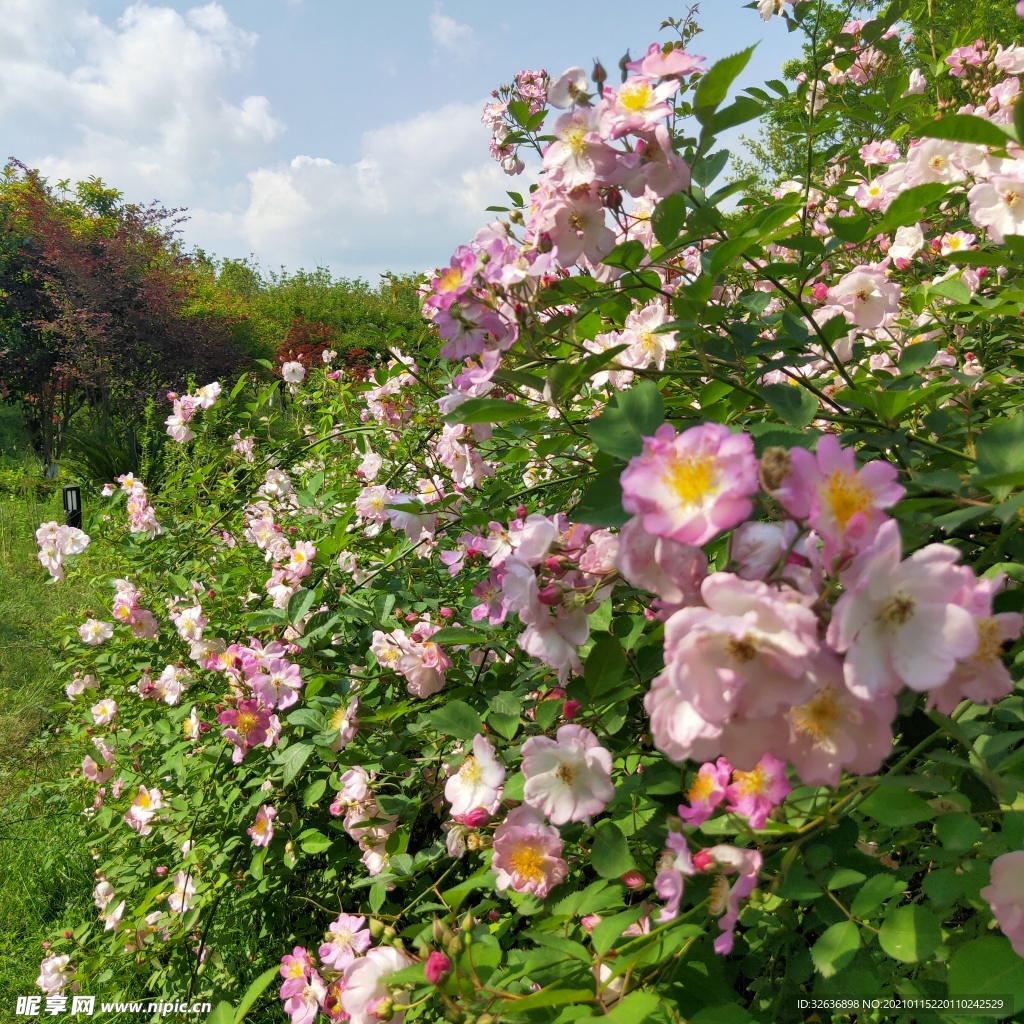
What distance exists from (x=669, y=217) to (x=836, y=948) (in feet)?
2.54

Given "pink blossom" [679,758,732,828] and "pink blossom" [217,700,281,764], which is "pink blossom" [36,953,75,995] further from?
"pink blossom" [679,758,732,828]

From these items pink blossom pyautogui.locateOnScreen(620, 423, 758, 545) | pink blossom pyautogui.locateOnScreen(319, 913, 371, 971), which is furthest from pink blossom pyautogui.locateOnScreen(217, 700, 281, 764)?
pink blossom pyautogui.locateOnScreen(620, 423, 758, 545)

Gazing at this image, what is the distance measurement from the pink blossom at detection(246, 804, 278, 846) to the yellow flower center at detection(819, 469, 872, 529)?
5.03ft

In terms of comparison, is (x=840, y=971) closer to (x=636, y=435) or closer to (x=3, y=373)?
(x=636, y=435)

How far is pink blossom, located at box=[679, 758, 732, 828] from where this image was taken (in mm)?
779

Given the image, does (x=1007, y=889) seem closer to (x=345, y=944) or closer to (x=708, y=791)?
(x=708, y=791)

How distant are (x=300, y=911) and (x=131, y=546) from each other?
1.25 metres

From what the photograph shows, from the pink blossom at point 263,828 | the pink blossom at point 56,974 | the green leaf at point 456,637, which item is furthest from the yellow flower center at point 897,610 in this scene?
the pink blossom at point 56,974

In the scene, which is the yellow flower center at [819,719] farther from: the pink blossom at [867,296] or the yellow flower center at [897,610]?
the pink blossom at [867,296]

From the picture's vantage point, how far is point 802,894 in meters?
0.76

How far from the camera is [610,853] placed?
909 mm

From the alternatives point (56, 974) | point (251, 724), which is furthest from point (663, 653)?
point (56, 974)

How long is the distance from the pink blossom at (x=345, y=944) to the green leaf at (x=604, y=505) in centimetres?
78

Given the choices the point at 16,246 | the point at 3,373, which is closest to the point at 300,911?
the point at 3,373
